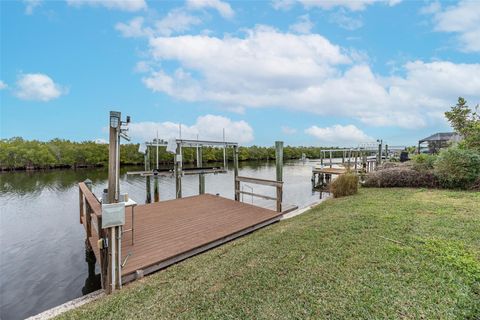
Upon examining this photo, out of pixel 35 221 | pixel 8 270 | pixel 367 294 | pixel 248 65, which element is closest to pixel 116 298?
pixel 367 294

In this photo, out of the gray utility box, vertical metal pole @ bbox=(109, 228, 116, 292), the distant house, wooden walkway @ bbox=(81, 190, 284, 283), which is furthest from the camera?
the distant house

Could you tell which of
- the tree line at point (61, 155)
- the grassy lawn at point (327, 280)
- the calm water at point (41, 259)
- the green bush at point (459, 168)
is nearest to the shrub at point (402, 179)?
the green bush at point (459, 168)

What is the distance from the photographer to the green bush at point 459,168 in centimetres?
810

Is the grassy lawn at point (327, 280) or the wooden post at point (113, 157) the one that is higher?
the wooden post at point (113, 157)

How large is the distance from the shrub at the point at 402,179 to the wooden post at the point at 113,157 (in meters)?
10.3

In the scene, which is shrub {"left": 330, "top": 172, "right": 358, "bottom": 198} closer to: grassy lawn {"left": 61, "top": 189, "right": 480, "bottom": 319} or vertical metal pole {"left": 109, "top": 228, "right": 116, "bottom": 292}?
grassy lawn {"left": 61, "top": 189, "right": 480, "bottom": 319}

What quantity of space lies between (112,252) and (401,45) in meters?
14.1

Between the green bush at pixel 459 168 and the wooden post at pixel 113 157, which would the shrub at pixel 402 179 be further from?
the wooden post at pixel 113 157

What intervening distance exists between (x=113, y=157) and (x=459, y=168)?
35.4 ft

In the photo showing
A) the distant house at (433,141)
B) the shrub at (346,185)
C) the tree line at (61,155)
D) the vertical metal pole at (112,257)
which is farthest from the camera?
the tree line at (61,155)

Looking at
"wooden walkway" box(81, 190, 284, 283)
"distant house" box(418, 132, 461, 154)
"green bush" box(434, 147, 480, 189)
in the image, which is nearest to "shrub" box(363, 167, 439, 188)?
"green bush" box(434, 147, 480, 189)

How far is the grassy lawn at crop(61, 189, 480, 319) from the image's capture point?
2215mm

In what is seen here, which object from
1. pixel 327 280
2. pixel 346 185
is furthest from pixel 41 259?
pixel 346 185

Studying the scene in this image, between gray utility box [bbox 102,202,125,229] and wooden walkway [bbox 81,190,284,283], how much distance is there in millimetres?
830
